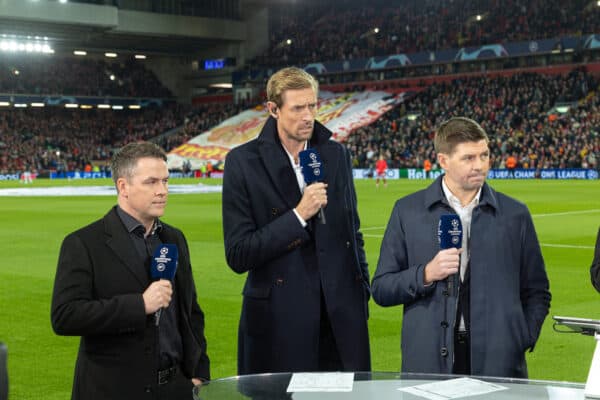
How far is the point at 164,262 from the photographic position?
4305 millimetres

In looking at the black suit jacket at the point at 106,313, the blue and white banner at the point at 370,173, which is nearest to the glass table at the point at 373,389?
the black suit jacket at the point at 106,313

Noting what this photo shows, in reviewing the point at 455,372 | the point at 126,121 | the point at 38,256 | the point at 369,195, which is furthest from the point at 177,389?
the point at 126,121

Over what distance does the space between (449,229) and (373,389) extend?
3.21 ft

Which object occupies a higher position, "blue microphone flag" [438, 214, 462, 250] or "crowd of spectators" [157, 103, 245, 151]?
"crowd of spectators" [157, 103, 245, 151]

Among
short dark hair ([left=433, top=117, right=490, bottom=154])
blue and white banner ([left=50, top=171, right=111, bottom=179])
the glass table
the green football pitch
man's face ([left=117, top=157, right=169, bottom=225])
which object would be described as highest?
short dark hair ([left=433, top=117, right=490, bottom=154])

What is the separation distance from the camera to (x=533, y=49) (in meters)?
61.7

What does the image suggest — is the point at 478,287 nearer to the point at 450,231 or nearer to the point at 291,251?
the point at 450,231

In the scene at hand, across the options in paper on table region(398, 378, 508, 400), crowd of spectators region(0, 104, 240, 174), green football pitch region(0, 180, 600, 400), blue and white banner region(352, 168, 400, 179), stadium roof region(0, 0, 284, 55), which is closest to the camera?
paper on table region(398, 378, 508, 400)

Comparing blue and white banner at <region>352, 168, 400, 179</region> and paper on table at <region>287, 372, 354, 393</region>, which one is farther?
blue and white banner at <region>352, 168, 400, 179</region>

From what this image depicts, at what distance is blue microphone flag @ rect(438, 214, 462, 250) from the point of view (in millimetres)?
4457

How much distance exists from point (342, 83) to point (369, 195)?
42557mm

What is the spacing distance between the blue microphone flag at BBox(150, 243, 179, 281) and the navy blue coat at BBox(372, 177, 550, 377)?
1324mm

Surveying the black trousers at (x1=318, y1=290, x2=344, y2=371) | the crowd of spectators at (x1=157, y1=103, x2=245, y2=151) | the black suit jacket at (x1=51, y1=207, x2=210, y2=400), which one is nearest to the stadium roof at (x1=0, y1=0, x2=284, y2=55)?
the crowd of spectators at (x1=157, y1=103, x2=245, y2=151)

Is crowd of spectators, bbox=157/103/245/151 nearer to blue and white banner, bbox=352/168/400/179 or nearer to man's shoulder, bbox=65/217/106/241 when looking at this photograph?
blue and white banner, bbox=352/168/400/179
